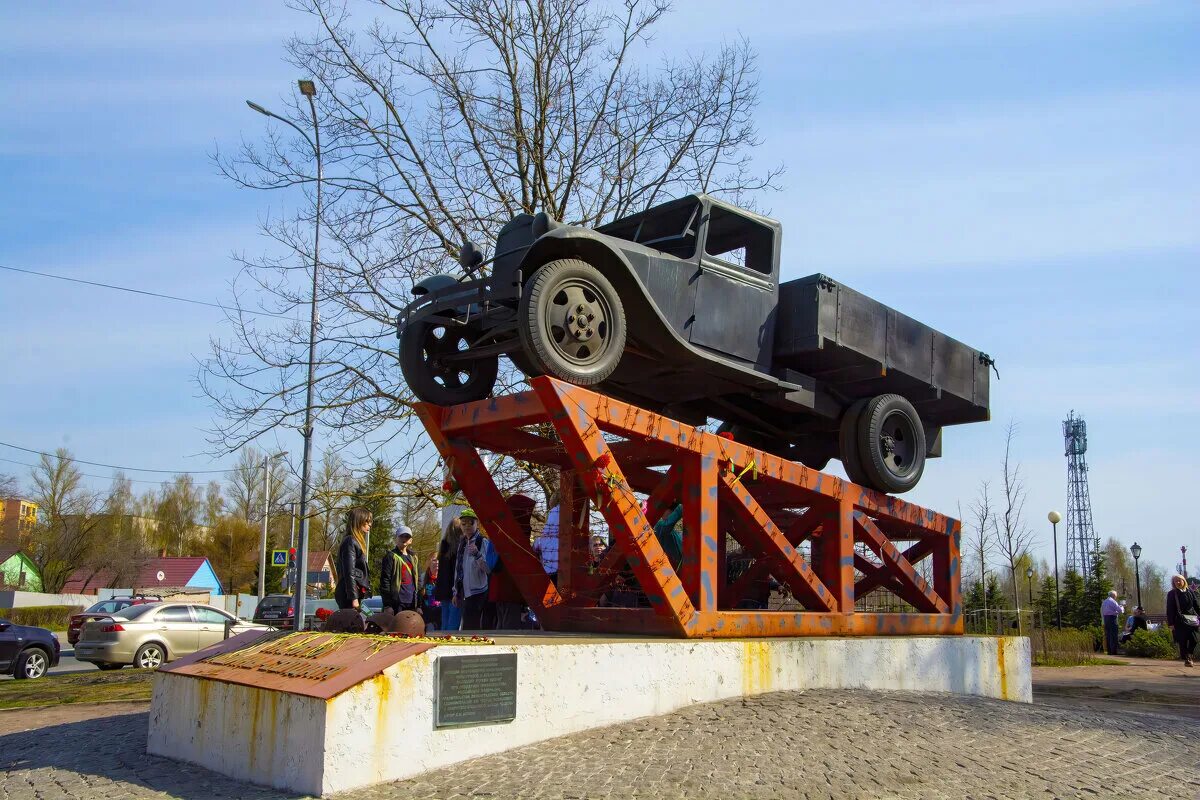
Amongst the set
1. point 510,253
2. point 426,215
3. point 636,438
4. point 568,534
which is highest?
point 426,215

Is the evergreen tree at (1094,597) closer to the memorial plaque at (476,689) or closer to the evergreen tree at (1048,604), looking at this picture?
the evergreen tree at (1048,604)

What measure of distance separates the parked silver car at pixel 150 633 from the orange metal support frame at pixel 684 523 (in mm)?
12367

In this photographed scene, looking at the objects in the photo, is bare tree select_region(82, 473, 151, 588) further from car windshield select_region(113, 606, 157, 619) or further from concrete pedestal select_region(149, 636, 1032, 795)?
concrete pedestal select_region(149, 636, 1032, 795)

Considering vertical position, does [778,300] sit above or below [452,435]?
above

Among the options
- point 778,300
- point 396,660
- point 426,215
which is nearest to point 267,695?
point 396,660

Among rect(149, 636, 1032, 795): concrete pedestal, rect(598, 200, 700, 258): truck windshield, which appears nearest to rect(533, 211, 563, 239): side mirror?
rect(598, 200, 700, 258): truck windshield

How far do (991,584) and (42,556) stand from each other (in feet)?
165

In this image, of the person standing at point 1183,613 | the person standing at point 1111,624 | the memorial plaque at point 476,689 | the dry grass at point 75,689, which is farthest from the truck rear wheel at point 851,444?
the person standing at point 1111,624

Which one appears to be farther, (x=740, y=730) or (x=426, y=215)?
(x=426, y=215)

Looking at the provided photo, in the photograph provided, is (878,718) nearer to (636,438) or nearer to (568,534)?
(636,438)

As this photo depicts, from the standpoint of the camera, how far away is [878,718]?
20.9ft

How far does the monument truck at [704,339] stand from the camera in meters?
6.77

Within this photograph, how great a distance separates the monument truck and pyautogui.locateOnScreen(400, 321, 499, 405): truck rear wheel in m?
0.01

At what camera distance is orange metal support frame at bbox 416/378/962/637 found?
22.4 feet
